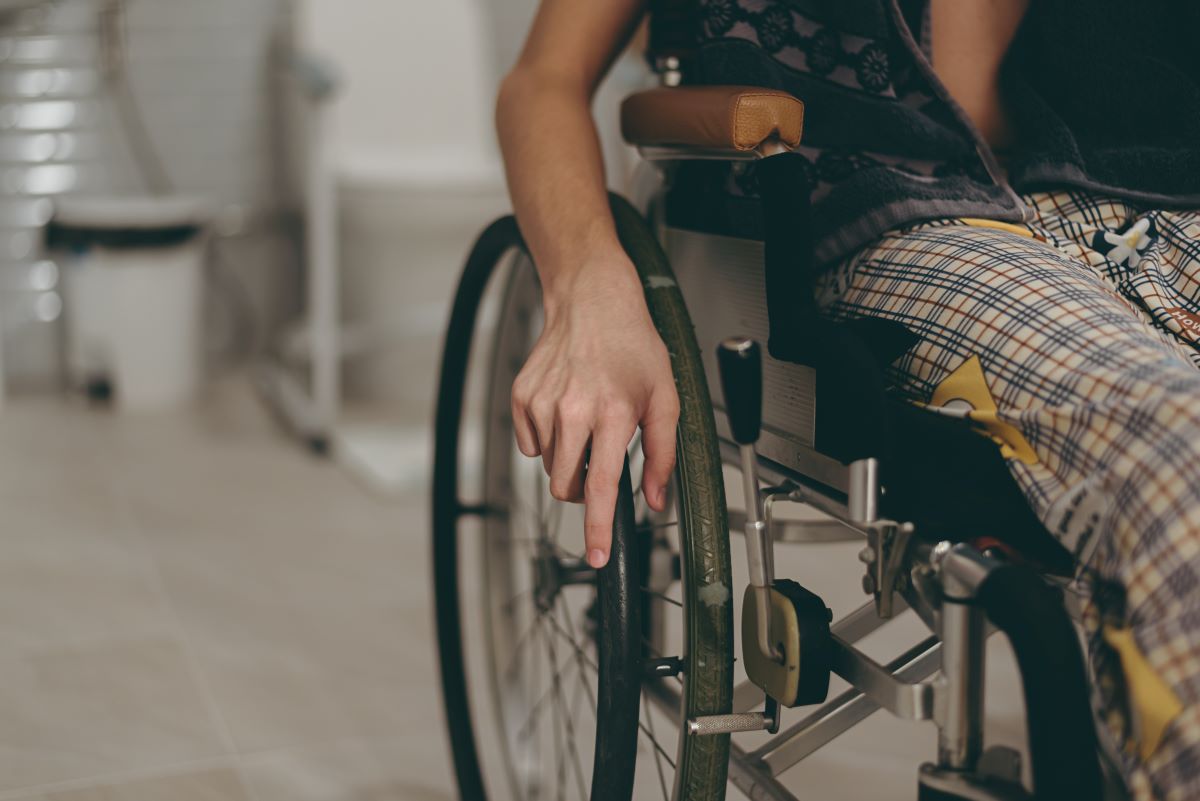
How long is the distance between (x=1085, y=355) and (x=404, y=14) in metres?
2.50

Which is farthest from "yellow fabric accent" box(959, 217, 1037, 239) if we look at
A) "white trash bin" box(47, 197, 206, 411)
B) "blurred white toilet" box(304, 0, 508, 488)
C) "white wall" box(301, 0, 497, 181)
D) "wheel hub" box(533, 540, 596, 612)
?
"white trash bin" box(47, 197, 206, 411)

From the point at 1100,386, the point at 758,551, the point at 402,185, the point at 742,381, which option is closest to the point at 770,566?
→ the point at 758,551

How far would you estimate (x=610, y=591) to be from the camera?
784 mm

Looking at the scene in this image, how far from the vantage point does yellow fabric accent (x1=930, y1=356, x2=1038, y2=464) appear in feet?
2.26

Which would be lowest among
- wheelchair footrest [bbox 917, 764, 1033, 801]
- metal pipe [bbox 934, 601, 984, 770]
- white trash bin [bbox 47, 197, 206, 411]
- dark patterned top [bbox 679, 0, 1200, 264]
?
white trash bin [bbox 47, 197, 206, 411]

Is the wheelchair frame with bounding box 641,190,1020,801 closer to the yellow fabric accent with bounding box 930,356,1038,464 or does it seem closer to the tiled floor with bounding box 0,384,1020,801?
the yellow fabric accent with bounding box 930,356,1038,464

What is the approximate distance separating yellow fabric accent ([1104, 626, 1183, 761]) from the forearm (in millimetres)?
400

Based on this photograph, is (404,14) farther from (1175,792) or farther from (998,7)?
(1175,792)

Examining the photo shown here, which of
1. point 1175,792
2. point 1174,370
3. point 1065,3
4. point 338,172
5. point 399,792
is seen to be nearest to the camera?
point 1175,792

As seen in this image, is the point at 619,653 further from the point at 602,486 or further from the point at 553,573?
the point at 553,573

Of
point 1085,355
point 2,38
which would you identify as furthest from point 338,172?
point 1085,355

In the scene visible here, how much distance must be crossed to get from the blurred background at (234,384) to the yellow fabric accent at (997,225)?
0.79 metres

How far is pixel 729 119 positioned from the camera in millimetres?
788

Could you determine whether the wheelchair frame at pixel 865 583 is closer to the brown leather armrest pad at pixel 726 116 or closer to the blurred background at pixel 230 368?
the brown leather armrest pad at pixel 726 116
